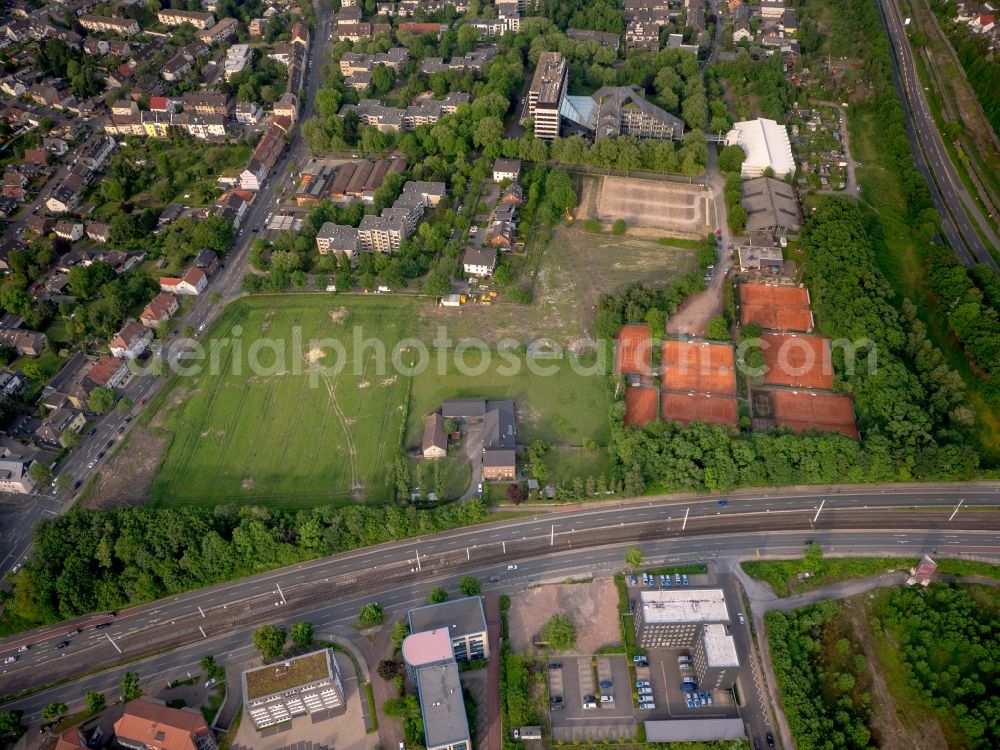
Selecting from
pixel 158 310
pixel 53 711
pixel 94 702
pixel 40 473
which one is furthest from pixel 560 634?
pixel 158 310

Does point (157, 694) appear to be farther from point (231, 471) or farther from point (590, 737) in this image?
point (590, 737)

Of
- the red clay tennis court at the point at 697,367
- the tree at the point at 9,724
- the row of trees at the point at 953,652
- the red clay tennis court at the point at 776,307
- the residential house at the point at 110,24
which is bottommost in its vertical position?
the tree at the point at 9,724

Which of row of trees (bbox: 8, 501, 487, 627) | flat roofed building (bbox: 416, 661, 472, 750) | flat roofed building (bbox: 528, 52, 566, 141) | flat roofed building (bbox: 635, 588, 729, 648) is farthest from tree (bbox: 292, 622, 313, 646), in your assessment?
flat roofed building (bbox: 528, 52, 566, 141)

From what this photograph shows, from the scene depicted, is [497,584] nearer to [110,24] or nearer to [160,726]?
[160,726]

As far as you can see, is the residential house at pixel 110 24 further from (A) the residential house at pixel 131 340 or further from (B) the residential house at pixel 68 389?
(B) the residential house at pixel 68 389

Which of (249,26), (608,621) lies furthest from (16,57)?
(608,621)

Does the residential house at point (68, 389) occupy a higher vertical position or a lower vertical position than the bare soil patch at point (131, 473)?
higher

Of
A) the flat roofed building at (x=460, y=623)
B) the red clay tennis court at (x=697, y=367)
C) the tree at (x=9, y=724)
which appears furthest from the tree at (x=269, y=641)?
the red clay tennis court at (x=697, y=367)
